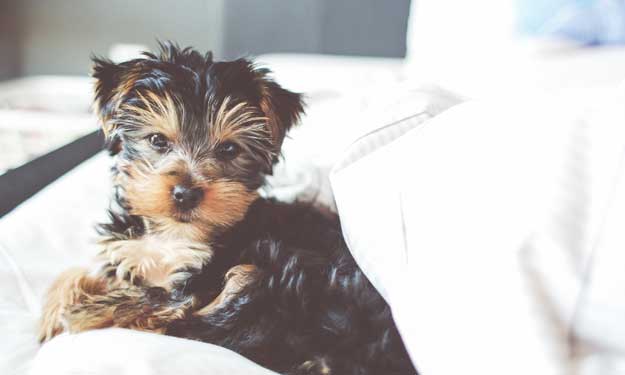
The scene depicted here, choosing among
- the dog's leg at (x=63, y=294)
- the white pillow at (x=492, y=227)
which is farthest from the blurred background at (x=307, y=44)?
the white pillow at (x=492, y=227)

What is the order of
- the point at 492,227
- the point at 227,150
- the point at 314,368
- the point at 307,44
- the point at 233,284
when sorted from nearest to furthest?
the point at 492,227 < the point at 314,368 < the point at 233,284 < the point at 227,150 < the point at 307,44

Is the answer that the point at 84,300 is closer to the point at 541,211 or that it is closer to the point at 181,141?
the point at 181,141

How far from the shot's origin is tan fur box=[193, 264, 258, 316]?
1.01m

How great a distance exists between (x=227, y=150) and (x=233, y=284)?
0.36 metres

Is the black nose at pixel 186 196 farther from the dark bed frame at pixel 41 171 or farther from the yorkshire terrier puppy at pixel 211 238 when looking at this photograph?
the dark bed frame at pixel 41 171

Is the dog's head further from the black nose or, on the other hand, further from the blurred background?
the blurred background

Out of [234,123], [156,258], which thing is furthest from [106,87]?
[156,258]

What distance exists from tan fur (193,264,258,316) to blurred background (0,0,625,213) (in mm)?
767

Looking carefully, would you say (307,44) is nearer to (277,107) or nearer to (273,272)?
(277,107)

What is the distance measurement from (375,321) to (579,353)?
0.37 meters

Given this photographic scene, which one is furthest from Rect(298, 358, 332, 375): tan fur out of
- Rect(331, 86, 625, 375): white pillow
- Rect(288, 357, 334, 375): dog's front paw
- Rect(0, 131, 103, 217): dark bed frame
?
Rect(0, 131, 103, 217): dark bed frame

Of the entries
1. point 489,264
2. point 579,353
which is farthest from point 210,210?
point 579,353

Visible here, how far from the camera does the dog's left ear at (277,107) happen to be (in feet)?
3.89

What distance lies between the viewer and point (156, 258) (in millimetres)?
1138
